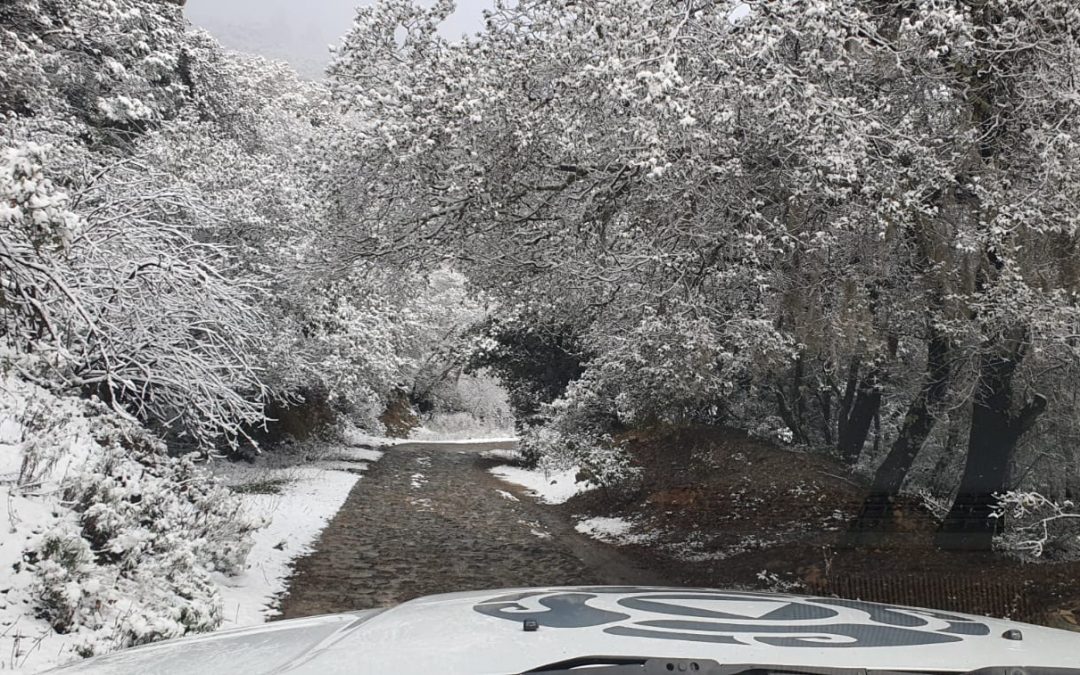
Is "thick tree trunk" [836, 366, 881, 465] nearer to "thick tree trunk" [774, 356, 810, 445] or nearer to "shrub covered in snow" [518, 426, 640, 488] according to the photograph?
"thick tree trunk" [774, 356, 810, 445]

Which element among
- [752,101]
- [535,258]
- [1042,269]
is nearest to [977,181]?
[1042,269]

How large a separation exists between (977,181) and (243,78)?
26594 millimetres

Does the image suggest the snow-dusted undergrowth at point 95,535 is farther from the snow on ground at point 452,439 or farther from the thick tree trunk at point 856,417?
the snow on ground at point 452,439

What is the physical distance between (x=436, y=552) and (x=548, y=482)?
31.8 feet

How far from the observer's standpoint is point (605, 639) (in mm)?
2051

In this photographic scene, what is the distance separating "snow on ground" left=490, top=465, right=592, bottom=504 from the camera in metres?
20.2

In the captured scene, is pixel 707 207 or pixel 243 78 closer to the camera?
pixel 707 207

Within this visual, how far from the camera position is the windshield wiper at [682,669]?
1831mm

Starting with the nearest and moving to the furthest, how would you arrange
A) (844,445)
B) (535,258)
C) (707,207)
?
(707,207) < (535,258) < (844,445)

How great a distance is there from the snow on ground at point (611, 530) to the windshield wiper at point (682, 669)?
1246 cm

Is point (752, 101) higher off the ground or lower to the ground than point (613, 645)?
higher

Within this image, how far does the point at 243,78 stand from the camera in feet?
92.0

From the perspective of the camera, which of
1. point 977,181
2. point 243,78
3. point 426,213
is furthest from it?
point 243,78

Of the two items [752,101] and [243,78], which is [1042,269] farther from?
[243,78]
